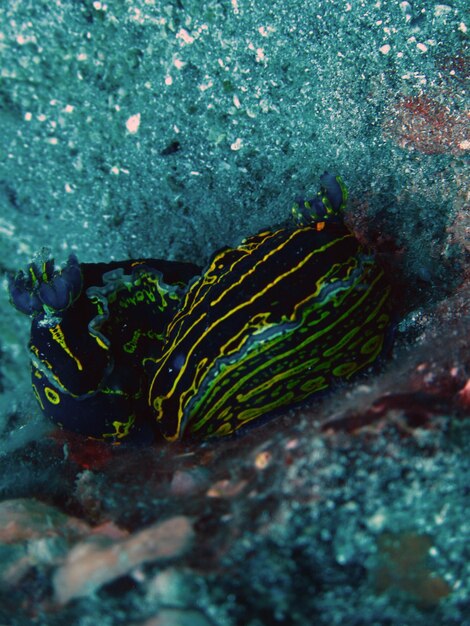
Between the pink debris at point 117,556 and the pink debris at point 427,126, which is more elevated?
the pink debris at point 427,126

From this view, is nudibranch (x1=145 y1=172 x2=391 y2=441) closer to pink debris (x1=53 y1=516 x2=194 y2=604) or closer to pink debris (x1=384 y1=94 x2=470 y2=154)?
pink debris (x1=384 y1=94 x2=470 y2=154)

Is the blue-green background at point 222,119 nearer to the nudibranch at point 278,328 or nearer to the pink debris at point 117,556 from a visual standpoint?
the nudibranch at point 278,328

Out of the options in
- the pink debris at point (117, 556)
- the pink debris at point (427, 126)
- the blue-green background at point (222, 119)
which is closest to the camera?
the pink debris at point (117, 556)

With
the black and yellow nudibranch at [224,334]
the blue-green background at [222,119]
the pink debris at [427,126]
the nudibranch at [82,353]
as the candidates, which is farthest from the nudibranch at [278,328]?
the pink debris at [427,126]

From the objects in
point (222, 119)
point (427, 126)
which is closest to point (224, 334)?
point (222, 119)

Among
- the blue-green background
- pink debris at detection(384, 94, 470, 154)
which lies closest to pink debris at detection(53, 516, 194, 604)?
the blue-green background

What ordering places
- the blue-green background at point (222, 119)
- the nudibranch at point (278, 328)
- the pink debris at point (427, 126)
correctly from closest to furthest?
the nudibranch at point (278, 328) → the pink debris at point (427, 126) → the blue-green background at point (222, 119)

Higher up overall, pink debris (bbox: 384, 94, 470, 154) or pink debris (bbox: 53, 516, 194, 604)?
pink debris (bbox: 384, 94, 470, 154)

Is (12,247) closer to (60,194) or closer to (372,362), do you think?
(60,194)
